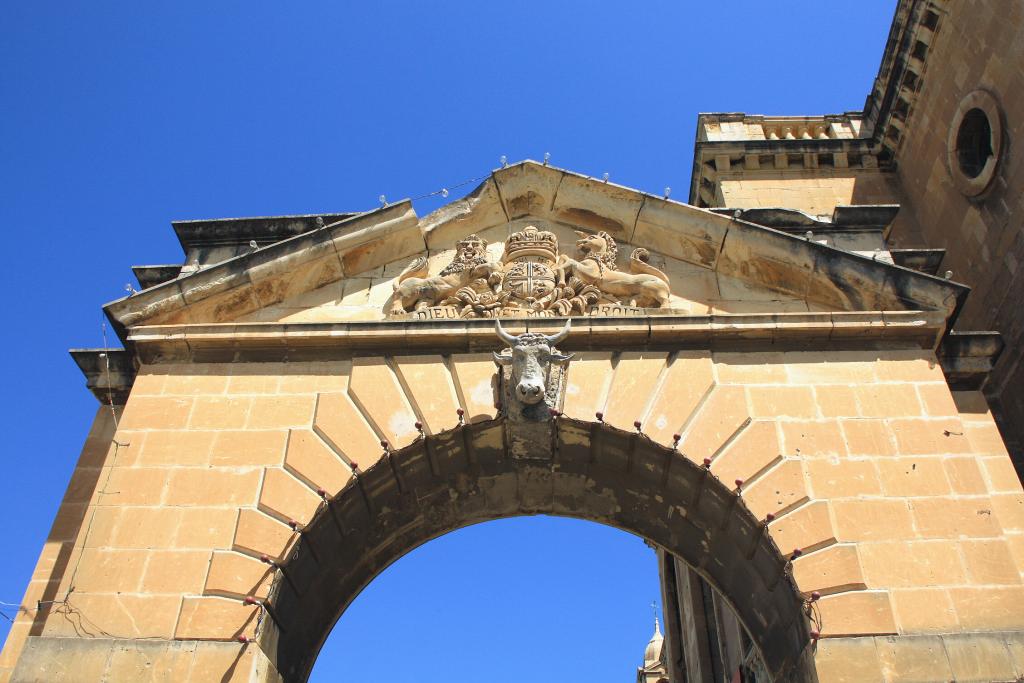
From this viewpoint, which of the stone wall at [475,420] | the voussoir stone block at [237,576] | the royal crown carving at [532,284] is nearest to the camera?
the stone wall at [475,420]

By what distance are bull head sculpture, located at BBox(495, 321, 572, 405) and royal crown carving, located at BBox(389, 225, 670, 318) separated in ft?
2.64

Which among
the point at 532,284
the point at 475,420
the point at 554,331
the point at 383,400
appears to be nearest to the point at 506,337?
the point at 554,331

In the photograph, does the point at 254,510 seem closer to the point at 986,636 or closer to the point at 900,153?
the point at 986,636

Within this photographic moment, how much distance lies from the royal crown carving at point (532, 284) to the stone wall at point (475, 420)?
771mm

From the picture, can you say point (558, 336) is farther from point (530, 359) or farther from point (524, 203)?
point (524, 203)

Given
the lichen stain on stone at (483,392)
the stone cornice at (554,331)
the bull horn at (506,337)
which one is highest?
the stone cornice at (554,331)

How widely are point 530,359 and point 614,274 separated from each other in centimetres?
184

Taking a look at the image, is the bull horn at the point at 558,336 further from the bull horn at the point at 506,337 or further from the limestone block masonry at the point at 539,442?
the bull horn at the point at 506,337

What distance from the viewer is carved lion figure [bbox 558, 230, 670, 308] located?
9.51 m

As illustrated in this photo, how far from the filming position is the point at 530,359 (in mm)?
8406

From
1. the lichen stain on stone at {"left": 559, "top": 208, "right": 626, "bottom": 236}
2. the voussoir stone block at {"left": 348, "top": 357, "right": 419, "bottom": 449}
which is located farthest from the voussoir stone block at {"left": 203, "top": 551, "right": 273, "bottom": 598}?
the lichen stain on stone at {"left": 559, "top": 208, "right": 626, "bottom": 236}

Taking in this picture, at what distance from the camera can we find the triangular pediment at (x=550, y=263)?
9.23 m

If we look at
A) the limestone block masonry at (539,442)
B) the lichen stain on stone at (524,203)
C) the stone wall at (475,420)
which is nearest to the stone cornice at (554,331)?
the limestone block masonry at (539,442)

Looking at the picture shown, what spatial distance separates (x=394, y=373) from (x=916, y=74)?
34.5 feet
